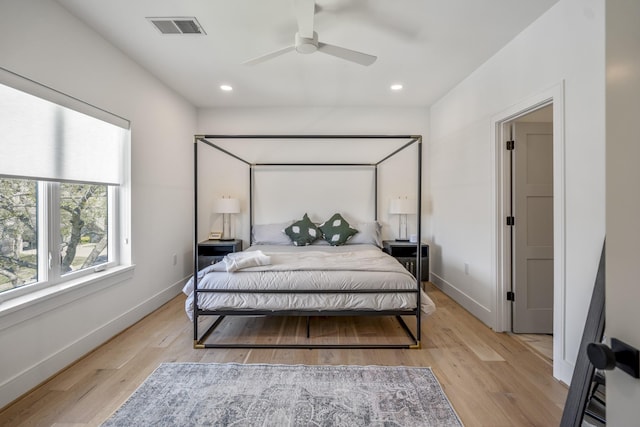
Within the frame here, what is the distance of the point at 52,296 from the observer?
6.75 ft

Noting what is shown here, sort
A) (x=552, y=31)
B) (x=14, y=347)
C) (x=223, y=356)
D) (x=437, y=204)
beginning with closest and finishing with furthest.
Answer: (x=14, y=347) → (x=552, y=31) → (x=223, y=356) → (x=437, y=204)

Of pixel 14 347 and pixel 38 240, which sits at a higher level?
pixel 38 240

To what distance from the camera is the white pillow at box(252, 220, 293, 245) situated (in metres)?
4.16

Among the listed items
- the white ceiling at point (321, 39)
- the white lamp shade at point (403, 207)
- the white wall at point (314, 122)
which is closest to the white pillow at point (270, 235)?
the white wall at point (314, 122)

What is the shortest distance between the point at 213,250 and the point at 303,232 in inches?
52.3

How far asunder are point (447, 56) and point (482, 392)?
116 inches

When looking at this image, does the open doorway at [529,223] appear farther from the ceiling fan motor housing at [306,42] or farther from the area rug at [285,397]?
the ceiling fan motor housing at [306,42]

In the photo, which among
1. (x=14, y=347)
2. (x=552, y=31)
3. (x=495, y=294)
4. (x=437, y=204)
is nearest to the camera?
(x=14, y=347)

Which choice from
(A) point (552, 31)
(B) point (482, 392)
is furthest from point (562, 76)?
(B) point (482, 392)

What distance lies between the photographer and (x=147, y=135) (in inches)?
127

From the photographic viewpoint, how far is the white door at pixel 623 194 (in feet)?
1.86

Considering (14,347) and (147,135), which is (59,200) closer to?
(14,347)

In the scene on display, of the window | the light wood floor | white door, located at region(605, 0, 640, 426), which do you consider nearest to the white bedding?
the light wood floor

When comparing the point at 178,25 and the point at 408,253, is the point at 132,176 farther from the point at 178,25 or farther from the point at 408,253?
the point at 408,253
